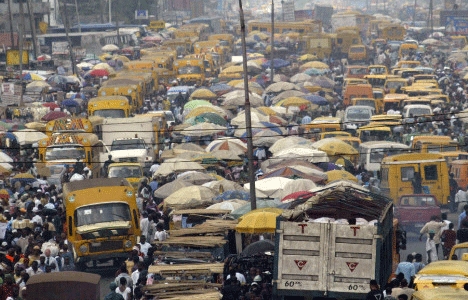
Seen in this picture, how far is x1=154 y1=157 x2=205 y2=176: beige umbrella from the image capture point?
35656mm

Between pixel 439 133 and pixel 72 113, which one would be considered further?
pixel 72 113

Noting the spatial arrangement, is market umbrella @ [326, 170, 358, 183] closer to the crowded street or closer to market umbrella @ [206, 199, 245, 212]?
the crowded street

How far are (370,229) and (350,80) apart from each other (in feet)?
132

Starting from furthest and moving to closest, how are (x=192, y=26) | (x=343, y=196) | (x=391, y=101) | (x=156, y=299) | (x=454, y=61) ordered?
1. (x=192, y=26)
2. (x=454, y=61)
3. (x=391, y=101)
4. (x=343, y=196)
5. (x=156, y=299)

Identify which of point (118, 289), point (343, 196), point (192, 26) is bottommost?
point (192, 26)

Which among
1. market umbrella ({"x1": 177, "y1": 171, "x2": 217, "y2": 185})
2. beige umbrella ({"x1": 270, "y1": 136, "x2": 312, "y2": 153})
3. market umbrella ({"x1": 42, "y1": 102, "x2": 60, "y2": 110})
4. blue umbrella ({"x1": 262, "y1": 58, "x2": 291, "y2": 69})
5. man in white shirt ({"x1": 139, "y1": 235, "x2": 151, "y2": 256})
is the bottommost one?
blue umbrella ({"x1": 262, "y1": 58, "x2": 291, "y2": 69})

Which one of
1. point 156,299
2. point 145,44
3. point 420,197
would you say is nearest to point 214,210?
point 420,197

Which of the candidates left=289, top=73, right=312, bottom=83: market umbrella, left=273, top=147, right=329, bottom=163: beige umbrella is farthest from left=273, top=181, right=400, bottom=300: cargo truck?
left=289, top=73, right=312, bottom=83: market umbrella

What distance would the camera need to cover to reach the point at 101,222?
27.6m

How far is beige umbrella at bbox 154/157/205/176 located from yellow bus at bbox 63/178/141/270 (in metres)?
7.26

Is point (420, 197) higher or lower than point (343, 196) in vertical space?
lower

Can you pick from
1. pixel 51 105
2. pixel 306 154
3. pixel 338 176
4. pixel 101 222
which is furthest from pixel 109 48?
pixel 101 222

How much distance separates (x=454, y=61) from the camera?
253ft

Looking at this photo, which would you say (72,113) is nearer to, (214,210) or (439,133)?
(439,133)
